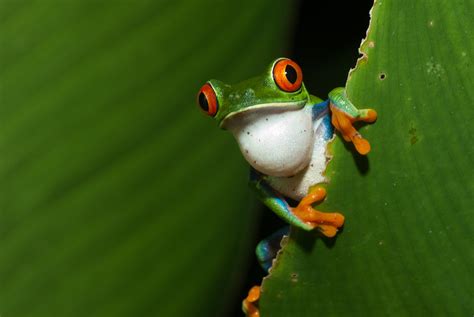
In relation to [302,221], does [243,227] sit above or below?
below

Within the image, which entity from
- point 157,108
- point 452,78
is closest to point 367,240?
point 452,78

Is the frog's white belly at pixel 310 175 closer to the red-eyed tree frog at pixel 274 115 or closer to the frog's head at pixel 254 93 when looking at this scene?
the red-eyed tree frog at pixel 274 115

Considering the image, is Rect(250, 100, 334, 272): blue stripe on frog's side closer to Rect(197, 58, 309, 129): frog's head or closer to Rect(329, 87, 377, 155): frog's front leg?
Rect(197, 58, 309, 129): frog's head

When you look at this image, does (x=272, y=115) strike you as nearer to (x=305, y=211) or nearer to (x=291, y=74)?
(x=291, y=74)

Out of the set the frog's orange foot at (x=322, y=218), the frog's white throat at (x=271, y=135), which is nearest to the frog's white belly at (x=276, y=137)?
the frog's white throat at (x=271, y=135)

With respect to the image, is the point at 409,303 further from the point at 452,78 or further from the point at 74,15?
the point at 74,15

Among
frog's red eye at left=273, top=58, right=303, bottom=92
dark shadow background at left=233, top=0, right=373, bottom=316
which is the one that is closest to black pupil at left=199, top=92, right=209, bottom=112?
frog's red eye at left=273, top=58, right=303, bottom=92
